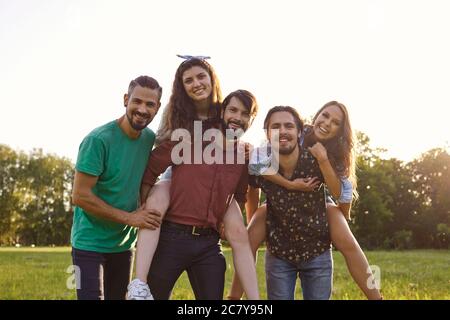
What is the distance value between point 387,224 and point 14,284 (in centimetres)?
3885

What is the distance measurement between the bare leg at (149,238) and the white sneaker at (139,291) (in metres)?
0.06

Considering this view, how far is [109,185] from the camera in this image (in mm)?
3951

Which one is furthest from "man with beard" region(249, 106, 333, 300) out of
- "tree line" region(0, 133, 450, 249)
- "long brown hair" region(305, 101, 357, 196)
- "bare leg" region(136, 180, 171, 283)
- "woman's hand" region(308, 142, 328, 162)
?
"tree line" region(0, 133, 450, 249)

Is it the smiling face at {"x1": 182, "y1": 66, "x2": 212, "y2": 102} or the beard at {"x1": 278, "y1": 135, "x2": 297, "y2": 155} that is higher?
the smiling face at {"x1": 182, "y1": 66, "x2": 212, "y2": 102}

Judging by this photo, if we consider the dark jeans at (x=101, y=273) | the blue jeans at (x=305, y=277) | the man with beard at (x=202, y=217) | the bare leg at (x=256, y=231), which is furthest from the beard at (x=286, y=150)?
the dark jeans at (x=101, y=273)

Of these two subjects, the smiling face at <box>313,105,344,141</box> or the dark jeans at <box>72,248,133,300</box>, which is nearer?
the dark jeans at <box>72,248,133,300</box>

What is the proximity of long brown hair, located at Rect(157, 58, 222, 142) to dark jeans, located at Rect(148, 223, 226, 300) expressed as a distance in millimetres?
760

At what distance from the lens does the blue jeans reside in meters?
4.23

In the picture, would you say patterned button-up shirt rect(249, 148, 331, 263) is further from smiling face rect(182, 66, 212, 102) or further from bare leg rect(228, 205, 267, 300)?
smiling face rect(182, 66, 212, 102)

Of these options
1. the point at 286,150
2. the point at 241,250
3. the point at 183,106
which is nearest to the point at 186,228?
the point at 241,250

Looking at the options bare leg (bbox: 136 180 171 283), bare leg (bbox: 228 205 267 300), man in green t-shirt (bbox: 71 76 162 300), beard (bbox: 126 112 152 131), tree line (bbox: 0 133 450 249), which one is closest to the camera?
bare leg (bbox: 136 180 171 283)

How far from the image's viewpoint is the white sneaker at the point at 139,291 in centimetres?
343

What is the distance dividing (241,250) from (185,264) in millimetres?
422

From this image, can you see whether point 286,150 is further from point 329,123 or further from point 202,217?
point 202,217
